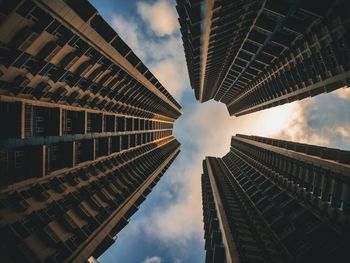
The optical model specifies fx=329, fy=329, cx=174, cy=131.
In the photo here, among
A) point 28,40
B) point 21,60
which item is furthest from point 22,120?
point 28,40

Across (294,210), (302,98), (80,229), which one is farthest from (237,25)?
(80,229)

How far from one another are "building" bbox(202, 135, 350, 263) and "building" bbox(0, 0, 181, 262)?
17.4 m

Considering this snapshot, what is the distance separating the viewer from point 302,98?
60562mm

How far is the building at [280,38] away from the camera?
36.8 m

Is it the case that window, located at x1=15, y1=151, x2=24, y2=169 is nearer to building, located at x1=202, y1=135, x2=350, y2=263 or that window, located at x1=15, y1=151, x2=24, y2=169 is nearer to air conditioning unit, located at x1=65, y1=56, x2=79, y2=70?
air conditioning unit, located at x1=65, y1=56, x2=79, y2=70

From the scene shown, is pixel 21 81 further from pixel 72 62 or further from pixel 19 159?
pixel 72 62

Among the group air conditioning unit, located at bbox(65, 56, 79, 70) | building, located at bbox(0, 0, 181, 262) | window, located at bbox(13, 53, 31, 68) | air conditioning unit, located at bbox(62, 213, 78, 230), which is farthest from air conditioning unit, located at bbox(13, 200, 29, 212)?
air conditioning unit, located at bbox(65, 56, 79, 70)

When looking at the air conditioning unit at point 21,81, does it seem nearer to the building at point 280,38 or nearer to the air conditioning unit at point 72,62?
the air conditioning unit at point 72,62

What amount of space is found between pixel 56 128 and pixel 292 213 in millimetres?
32672

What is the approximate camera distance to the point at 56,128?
27953 mm

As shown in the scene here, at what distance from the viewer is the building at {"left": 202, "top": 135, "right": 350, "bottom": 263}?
33.4 metres

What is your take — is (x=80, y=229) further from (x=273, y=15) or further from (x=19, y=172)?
(x=273, y=15)

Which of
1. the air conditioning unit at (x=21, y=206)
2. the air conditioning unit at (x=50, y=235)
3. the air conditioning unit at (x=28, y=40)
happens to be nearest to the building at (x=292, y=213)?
the air conditioning unit at (x=50, y=235)

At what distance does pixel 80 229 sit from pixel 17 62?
1530 cm
